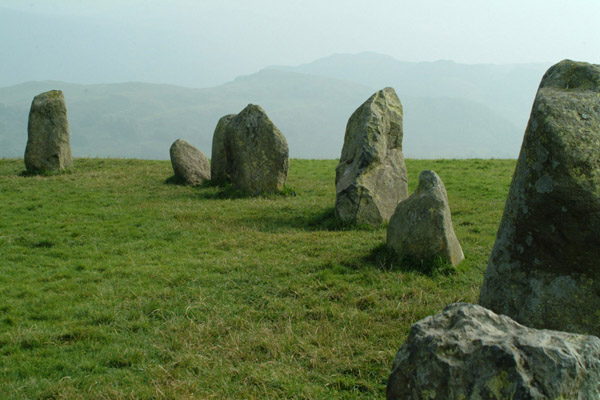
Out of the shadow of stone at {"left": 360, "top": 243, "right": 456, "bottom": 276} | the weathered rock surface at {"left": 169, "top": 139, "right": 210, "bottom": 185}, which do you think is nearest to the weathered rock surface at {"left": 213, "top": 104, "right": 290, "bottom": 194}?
the weathered rock surface at {"left": 169, "top": 139, "right": 210, "bottom": 185}

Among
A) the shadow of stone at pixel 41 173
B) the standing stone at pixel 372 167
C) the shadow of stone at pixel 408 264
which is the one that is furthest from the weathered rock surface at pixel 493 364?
the shadow of stone at pixel 41 173

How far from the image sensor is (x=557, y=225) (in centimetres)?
499

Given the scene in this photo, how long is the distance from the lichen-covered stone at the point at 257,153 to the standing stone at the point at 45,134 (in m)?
9.19

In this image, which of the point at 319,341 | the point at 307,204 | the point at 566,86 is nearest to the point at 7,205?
the point at 307,204

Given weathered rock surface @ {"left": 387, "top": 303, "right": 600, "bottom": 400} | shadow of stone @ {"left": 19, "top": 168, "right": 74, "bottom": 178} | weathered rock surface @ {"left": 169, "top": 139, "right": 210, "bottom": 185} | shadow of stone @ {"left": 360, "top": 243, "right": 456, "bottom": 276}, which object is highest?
weathered rock surface @ {"left": 169, "top": 139, "right": 210, "bottom": 185}

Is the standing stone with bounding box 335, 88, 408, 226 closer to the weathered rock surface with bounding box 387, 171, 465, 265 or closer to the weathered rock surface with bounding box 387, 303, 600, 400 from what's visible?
the weathered rock surface with bounding box 387, 171, 465, 265

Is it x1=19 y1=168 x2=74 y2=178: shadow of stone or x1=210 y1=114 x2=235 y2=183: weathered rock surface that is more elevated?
x1=210 y1=114 x2=235 y2=183: weathered rock surface

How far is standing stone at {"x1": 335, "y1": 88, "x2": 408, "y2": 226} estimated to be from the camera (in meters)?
12.0

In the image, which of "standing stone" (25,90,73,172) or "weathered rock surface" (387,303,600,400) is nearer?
"weathered rock surface" (387,303,600,400)

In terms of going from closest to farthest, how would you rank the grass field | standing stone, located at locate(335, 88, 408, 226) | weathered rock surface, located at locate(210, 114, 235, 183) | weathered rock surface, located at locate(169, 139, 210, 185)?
1. the grass field
2. standing stone, located at locate(335, 88, 408, 226)
3. weathered rock surface, located at locate(210, 114, 235, 183)
4. weathered rock surface, located at locate(169, 139, 210, 185)

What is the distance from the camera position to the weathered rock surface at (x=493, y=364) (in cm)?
283

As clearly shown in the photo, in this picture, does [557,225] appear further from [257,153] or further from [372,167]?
[257,153]

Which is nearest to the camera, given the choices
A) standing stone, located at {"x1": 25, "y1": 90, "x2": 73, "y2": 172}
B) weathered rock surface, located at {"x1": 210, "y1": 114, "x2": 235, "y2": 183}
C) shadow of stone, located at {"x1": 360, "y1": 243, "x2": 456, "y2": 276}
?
shadow of stone, located at {"x1": 360, "y1": 243, "x2": 456, "y2": 276}

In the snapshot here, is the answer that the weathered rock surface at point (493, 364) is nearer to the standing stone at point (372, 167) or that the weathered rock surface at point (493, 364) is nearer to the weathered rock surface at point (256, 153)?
the standing stone at point (372, 167)
